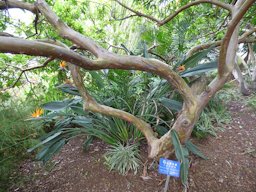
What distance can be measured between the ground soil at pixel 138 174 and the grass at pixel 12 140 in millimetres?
112

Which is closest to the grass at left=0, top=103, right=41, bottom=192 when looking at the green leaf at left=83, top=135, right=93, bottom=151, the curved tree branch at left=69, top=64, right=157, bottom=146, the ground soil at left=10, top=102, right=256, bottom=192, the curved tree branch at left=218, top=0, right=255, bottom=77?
the ground soil at left=10, top=102, right=256, bottom=192

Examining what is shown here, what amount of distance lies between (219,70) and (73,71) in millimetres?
910

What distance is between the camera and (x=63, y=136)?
173 centimetres

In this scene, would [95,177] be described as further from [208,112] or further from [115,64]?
[208,112]

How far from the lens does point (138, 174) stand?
165cm

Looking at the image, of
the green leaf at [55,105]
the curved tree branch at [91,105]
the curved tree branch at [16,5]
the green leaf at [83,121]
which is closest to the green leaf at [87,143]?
the green leaf at [83,121]

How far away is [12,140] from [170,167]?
1.09 m

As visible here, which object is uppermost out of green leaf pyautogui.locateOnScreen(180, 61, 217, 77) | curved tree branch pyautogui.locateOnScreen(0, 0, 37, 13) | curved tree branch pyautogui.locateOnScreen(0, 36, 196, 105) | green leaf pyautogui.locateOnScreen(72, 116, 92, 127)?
curved tree branch pyautogui.locateOnScreen(0, 0, 37, 13)

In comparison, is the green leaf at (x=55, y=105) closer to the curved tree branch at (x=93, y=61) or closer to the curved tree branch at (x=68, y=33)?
the curved tree branch at (x=68, y=33)

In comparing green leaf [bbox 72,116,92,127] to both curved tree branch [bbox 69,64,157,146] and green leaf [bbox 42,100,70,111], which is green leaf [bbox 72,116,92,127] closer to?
green leaf [bbox 42,100,70,111]

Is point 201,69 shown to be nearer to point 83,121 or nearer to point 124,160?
point 124,160

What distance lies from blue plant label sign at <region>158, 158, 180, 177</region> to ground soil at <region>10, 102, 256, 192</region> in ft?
0.87

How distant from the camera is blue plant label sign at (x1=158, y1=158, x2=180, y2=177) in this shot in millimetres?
1345

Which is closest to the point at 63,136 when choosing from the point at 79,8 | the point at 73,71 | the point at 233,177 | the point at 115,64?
the point at 73,71
